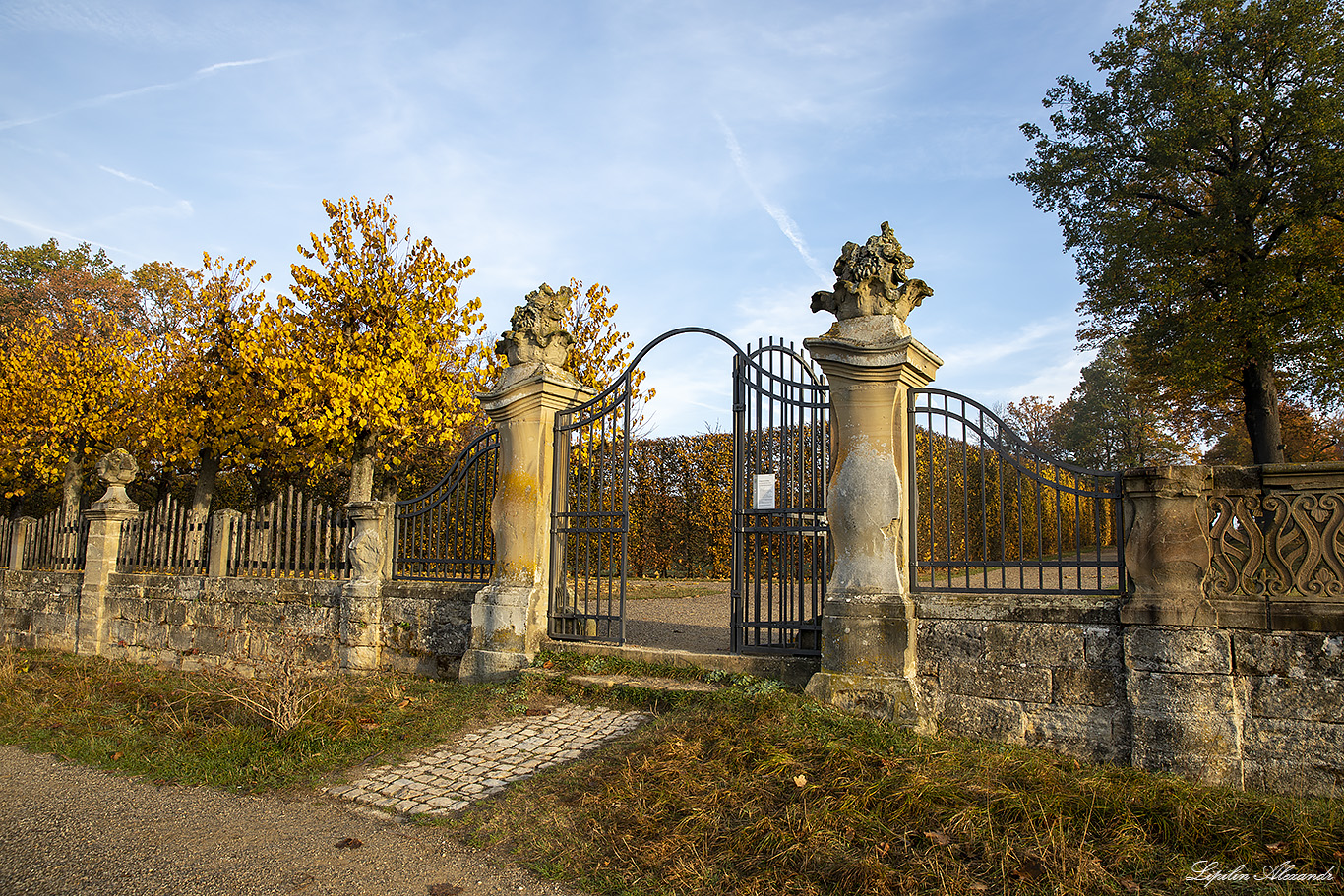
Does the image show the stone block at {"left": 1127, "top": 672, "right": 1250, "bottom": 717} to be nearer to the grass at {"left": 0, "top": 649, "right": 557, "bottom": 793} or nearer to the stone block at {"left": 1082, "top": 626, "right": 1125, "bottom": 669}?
the stone block at {"left": 1082, "top": 626, "right": 1125, "bottom": 669}

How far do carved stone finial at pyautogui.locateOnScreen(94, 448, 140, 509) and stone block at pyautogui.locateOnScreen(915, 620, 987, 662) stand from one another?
10.8m

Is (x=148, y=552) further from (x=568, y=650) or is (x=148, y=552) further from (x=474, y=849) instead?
(x=474, y=849)

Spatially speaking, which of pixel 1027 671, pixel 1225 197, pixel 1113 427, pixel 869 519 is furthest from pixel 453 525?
pixel 1113 427

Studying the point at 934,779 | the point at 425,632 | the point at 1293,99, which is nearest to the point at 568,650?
the point at 425,632

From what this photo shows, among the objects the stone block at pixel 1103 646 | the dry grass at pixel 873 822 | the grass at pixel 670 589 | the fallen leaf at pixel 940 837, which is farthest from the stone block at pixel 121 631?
the stone block at pixel 1103 646

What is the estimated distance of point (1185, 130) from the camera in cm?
1366

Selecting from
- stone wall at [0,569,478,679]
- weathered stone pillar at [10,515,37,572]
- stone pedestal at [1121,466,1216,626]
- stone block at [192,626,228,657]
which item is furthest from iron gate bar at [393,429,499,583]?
weathered stone pillar at [10,515,37,572]

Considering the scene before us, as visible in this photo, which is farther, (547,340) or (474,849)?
(547,340)

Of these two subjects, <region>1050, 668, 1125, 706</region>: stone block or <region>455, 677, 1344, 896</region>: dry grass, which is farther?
<region>1050, 668, 1125, 706</region>: stone block

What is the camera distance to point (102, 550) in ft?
35.8

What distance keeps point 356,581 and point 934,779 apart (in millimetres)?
6131

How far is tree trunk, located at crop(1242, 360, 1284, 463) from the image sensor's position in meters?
14.0

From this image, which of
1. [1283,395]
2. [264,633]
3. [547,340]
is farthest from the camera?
[1283,395]

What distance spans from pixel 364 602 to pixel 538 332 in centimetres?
330
